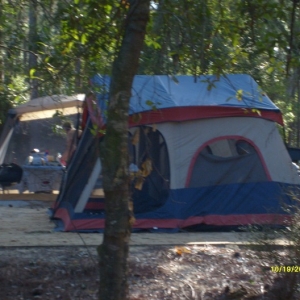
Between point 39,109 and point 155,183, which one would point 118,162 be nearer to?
point 155,183

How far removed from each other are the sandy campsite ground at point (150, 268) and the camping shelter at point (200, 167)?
0.52 meters

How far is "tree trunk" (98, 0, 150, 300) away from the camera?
4.35m

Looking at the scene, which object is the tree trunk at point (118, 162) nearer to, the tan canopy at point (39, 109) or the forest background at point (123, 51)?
the forest background at point (123, 51)

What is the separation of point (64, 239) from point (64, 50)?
281cm

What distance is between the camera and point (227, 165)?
8625 mm

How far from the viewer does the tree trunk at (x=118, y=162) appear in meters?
4.35

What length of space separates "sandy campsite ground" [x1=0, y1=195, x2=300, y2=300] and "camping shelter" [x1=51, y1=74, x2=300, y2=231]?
0.52 meters

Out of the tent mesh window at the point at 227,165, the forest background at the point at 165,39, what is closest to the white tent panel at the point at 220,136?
the tent mesh window at the point at 227,165

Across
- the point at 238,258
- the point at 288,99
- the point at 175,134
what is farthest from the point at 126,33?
the point at 288,99
